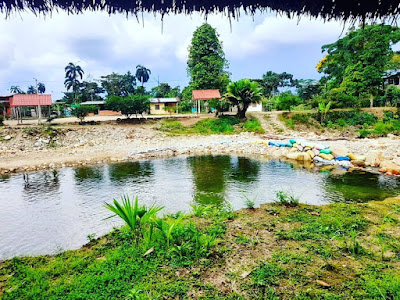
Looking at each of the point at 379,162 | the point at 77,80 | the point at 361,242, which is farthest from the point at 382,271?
the point at 77,80

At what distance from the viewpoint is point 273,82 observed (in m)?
50.4

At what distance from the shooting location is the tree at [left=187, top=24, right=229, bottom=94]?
3272 centimetres

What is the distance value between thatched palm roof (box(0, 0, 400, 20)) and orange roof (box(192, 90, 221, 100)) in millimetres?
27277

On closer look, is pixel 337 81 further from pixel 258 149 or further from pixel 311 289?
pixel 311 289

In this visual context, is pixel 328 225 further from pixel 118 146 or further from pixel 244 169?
pixel 118 146

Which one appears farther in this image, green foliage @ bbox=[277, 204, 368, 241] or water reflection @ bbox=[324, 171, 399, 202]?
water reflection @ bbox=[324, 171, 399, 202]

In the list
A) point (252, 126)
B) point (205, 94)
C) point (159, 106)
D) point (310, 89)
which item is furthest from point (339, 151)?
point (159, 106)

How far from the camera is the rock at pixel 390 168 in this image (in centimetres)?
1052

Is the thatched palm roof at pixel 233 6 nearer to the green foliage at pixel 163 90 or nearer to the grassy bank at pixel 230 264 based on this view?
the grassy bank at pixel 230 264

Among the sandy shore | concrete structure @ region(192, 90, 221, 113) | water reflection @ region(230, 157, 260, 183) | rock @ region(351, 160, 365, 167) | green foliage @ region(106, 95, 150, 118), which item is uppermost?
concrete structure @ region(192, 90, 221, 113)

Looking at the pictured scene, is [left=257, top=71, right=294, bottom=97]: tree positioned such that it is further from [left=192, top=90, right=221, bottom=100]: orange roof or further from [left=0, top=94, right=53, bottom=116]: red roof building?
[left=0, top=94, right=53, bottom=116]: red roof building

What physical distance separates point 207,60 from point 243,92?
10540 mm

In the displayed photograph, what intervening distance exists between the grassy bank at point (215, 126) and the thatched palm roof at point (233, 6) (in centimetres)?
2002

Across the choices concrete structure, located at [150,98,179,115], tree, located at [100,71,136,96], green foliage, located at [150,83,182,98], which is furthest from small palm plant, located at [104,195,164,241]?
tree, located at [100,71,136,96]
